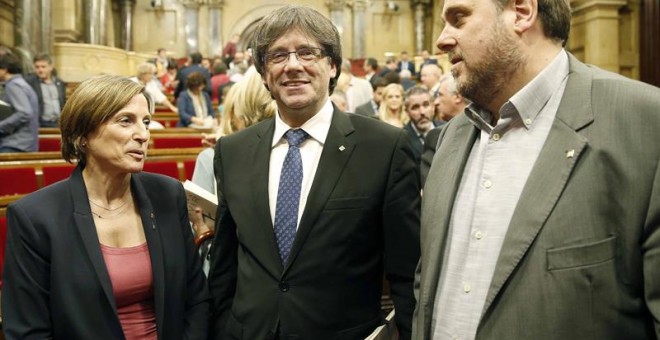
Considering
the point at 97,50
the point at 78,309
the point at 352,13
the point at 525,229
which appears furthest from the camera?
the point at 352,13

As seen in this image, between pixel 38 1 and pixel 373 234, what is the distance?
11489 millimetres

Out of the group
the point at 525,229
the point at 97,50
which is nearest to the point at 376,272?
the point at 525,229

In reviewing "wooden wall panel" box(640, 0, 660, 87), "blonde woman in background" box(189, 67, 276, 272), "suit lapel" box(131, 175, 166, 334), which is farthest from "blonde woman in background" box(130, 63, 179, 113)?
"suit lapel" box(131, 175, 166, 334)

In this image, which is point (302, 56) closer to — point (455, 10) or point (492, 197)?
point (455, 10)

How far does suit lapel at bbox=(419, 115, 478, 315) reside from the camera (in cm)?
152

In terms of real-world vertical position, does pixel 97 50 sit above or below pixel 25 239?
above

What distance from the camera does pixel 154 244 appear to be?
203 cm

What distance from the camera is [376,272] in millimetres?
1948

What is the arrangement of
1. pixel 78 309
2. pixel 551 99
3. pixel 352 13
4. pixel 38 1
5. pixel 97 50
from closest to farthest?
pixel 551 99 < pixel 78 309 < pixel 38 1 < pixel 97 50 < pixel 352 13

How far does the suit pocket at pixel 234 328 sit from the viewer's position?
6.32 feet

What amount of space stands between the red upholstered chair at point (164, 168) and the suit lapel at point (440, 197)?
360 centimetres

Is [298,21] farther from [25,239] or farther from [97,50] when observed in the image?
[97,50]

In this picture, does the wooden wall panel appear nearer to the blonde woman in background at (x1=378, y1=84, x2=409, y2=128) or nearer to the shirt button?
the blonde woman in background at (x1=378, y1=84, x2=409, y2=128)

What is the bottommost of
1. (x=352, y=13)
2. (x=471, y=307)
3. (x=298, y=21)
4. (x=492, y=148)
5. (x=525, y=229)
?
(x=471, y=307)
